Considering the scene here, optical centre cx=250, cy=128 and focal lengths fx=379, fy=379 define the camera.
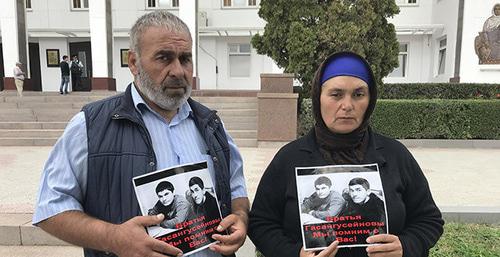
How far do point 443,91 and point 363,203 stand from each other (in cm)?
1580

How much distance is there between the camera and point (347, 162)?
5.51ft

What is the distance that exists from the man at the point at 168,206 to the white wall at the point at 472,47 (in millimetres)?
18027

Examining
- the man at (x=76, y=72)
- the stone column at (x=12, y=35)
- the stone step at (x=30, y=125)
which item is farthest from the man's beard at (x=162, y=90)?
the man at (x=76, y=72)

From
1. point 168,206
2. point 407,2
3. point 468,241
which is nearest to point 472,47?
point 407,2

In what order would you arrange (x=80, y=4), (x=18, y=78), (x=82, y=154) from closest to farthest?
(x=82, y=154)
(x=18, y=78)
(x=80, y=4)

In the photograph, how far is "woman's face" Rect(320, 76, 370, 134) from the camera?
1627 mm

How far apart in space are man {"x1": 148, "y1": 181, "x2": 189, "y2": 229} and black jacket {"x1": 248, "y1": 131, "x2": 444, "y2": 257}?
1.48ft

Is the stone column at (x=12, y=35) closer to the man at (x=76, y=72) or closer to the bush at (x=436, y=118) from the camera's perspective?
the man at (x=76, y=72)

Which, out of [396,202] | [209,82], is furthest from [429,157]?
[209,82]

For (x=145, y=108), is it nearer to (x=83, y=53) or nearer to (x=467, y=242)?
(x=467, y=242)

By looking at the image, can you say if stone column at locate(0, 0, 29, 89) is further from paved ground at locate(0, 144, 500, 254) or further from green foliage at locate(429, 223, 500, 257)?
green foliage at locate(429, 223, 500, 257)

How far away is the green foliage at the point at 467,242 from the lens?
317 centimetres

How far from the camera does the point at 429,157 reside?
867 cm

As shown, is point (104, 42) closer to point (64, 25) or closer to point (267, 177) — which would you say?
point (64, 25)
